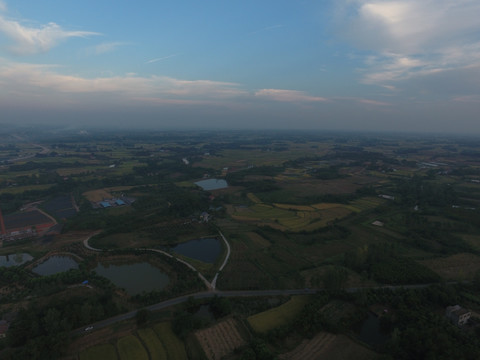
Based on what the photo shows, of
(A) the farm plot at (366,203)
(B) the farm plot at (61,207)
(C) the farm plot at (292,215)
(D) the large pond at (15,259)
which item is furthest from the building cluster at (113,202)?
(A) the farm plot at (366,203)

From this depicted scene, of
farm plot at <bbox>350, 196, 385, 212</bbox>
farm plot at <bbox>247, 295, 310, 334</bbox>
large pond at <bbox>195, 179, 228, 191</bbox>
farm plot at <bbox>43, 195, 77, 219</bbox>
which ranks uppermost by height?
farm plot at <bbox>350, 196, 385, 212</bbox>

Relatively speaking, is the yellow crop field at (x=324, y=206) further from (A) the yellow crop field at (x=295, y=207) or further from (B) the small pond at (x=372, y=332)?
(B) the small pond at (x=372, y=332)

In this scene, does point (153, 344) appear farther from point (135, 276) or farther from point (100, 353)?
point (135, 276)

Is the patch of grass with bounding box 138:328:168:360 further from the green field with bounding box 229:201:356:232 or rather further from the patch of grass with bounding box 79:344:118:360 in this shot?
the green field with bounding box 229:201:356:232

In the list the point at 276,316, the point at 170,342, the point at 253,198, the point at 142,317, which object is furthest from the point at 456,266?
the point at 253,198

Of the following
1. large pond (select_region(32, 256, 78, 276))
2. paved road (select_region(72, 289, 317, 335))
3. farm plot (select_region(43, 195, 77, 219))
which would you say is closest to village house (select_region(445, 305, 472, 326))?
paved road (select_region(72, 289, 317, 335))

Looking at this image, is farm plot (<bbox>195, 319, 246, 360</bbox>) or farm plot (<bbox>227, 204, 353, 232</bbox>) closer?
farm plot (<bbox>195, 319, 246, 360</bbox>)
